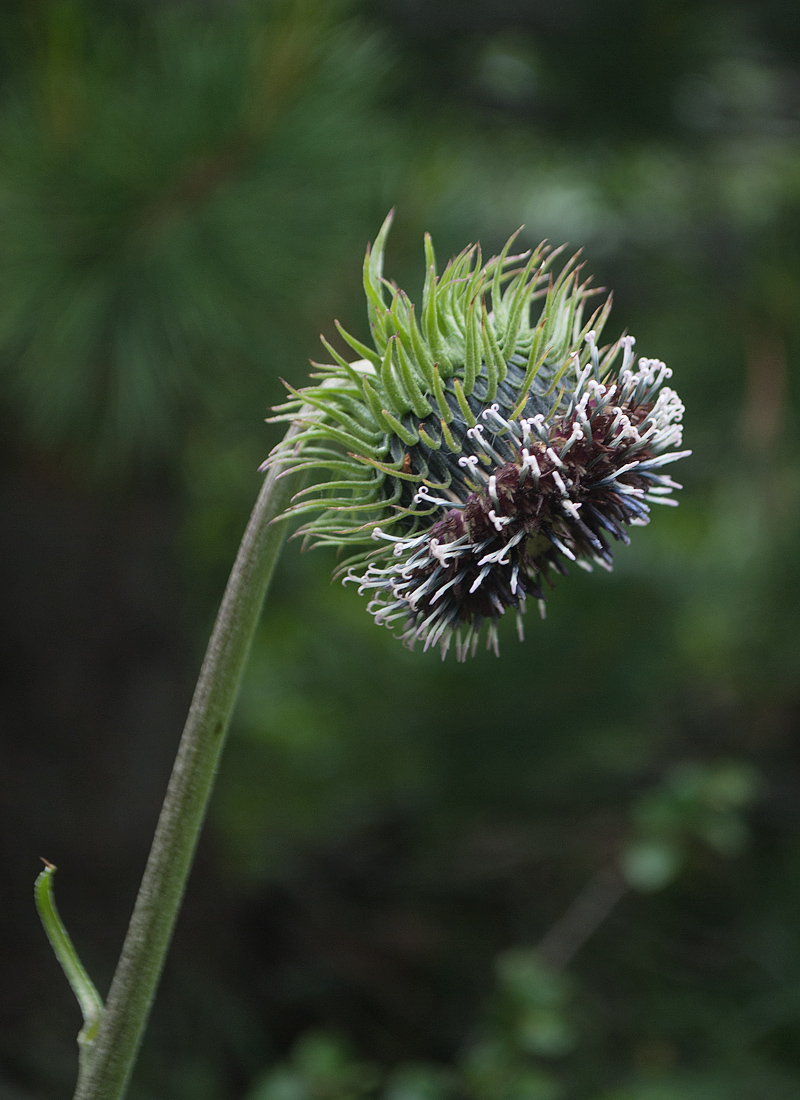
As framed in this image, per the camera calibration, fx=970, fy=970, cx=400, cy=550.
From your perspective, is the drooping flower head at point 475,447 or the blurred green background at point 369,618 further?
the blurred green background at point 369,618

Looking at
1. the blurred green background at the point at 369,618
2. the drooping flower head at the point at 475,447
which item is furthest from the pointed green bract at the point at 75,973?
the blurred green background at the point at 369,618

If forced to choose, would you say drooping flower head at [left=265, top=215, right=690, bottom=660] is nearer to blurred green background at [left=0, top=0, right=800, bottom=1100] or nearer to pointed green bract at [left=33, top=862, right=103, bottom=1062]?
pointed green bract at [left=33, top=862, right=103, bottom=1062]

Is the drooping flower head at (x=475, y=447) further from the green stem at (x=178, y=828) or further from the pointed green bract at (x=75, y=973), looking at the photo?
the pointed green bract at (x=75, y=973)

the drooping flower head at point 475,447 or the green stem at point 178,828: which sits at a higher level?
the drooping flower head at point 475,447

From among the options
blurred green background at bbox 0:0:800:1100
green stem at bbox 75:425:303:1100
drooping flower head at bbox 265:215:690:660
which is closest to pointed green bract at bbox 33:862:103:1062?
green stem at bbox 75:425:303:1100

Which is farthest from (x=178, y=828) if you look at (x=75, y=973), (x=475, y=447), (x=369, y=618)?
(x=369, y=618)

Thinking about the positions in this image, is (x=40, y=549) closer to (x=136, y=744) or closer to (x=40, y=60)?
(x=136, y=744)
